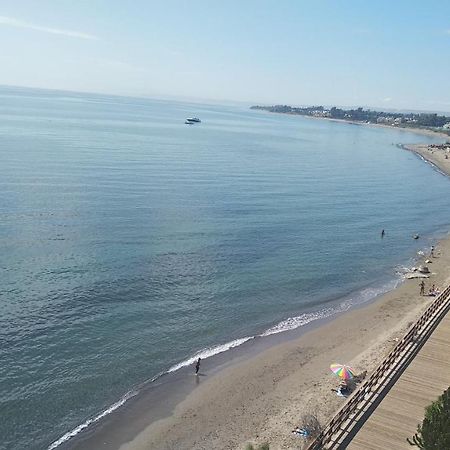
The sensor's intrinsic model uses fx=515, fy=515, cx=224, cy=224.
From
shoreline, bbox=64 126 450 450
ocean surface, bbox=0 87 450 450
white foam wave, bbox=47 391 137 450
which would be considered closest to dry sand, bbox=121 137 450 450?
shoreline, bbox=64 126 450 450

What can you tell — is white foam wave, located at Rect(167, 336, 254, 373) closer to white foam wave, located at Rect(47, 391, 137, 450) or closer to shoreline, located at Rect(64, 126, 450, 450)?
shoreline, located at Rect(64, 126, 450, 450)

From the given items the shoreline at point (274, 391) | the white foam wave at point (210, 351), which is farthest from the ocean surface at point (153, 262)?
the shoreline at point (274, 391)

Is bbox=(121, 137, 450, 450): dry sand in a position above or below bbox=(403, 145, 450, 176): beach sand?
below

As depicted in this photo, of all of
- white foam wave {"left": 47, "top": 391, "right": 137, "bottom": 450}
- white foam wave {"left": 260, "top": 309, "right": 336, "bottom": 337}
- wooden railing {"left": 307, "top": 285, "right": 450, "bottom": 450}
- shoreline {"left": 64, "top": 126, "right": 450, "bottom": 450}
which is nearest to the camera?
wooden railing {"left": 307, "top": 285, "right": 450, "bottom": 450}

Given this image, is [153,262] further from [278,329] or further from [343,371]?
[343,371]

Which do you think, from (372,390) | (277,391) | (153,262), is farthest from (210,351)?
(153,262)

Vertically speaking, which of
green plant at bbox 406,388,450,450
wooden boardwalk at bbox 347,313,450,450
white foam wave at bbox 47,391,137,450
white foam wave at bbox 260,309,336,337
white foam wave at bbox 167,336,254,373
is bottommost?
white foam wave at bbox 47,391,137,450

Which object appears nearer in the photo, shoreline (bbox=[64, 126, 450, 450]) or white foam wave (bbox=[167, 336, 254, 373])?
shoreline (bbox=[64, 126, 450, 450])

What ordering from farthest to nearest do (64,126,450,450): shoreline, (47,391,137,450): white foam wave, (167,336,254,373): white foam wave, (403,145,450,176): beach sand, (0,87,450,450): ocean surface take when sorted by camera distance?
1. (403,145,450,176): beach sand
2. (167,336,254,373): white foam wave
3. (0,87,450,450): ocean surface
4. (64,126,450,450): shoreline
5. (47,391,137,450): white foam wave
